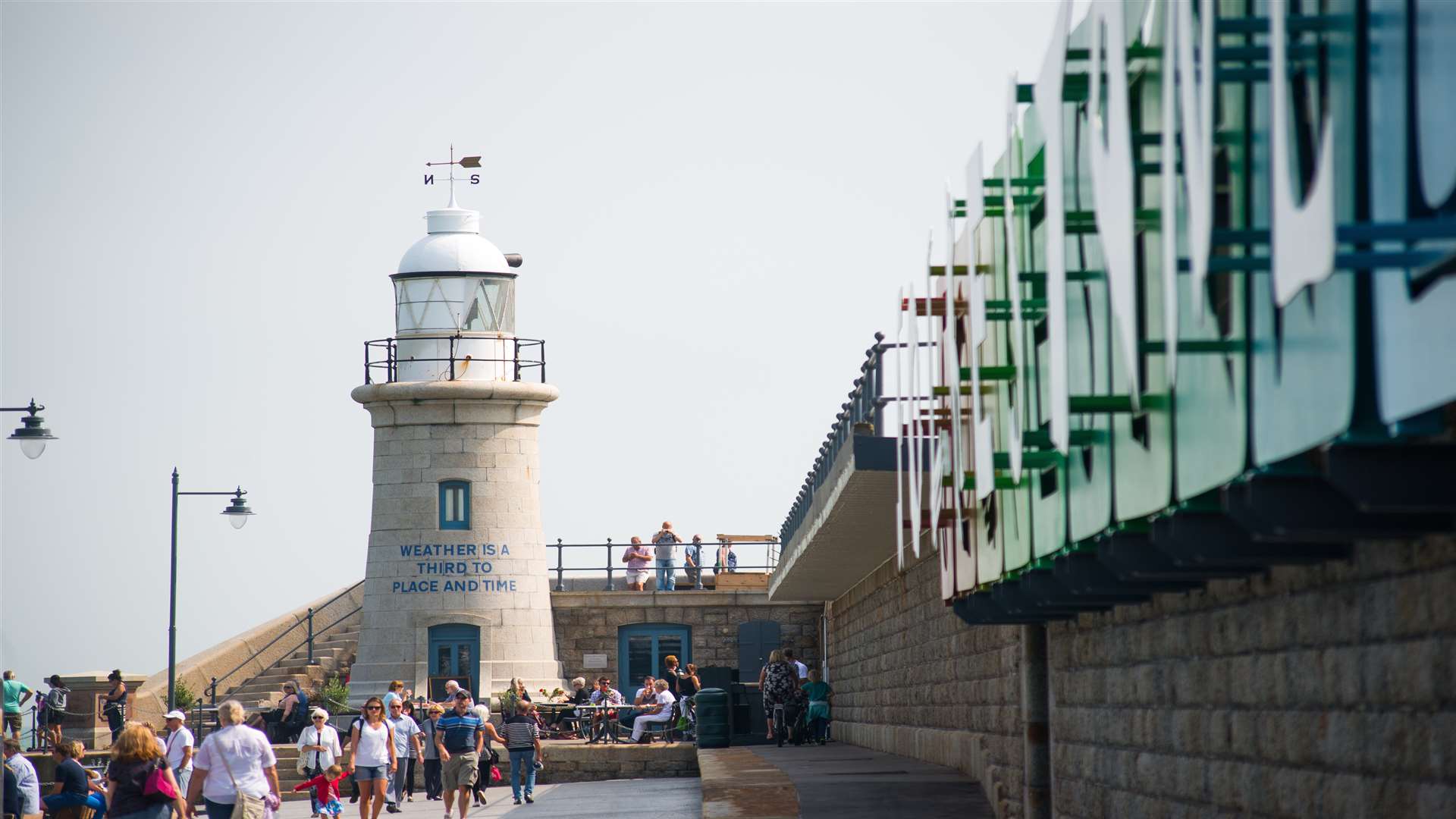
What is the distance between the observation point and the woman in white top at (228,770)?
13.9 meters

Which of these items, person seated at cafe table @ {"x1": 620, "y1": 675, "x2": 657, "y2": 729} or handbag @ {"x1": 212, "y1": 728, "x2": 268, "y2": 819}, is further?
person seated at cafe table @ {"x1": 620, "y1": 675, "x2": 657, "y2": 729}

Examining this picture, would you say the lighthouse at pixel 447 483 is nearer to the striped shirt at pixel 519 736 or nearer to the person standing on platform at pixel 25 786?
the striped shirt at pixel 519 736

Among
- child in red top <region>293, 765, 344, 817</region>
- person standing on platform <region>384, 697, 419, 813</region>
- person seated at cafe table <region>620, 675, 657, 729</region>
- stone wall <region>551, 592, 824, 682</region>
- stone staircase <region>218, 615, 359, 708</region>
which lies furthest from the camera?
stone wall <region>551, 592, 824, 682</region>

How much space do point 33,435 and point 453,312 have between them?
52.4 feet

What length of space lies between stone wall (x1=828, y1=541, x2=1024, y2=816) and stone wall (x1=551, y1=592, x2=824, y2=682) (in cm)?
760

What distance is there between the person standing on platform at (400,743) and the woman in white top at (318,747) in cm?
234

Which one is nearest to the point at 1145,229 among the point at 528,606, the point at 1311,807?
the point at 1311,807

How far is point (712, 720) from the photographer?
28859mm

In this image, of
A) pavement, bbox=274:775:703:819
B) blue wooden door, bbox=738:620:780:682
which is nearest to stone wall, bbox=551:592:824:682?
blue wooden door, bbox=738:620:780:682

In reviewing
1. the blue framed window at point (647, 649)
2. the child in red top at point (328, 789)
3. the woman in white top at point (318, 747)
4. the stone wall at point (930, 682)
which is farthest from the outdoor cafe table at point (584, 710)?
the woman in white top at point (318, 747)

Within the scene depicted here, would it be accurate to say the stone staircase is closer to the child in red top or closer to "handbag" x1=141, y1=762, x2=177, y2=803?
the child in red top

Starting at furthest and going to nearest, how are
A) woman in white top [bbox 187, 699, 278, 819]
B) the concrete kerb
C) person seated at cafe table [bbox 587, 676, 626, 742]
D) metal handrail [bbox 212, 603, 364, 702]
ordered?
metal handrail [bbox 212, 603, 364, 702]
person seated at cafe table [bbox 587, 676, 626, 742]
the concrete kerb
woman in white top [bbox 187, 699, 278, 819]

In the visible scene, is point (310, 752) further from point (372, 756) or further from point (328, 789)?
point (372, 756)

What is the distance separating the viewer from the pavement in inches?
860
